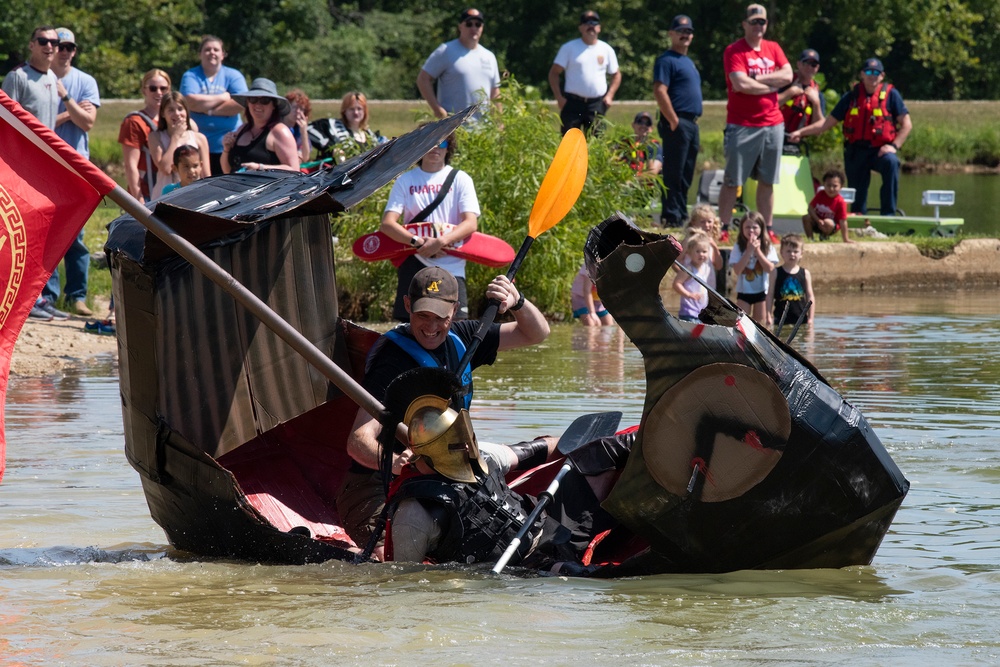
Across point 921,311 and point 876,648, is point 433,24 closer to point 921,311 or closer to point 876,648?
point 921,311

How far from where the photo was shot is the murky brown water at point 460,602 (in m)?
4.68

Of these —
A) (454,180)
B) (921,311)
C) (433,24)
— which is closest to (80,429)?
(454,180)

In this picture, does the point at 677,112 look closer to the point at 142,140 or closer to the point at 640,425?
the point at 142,140

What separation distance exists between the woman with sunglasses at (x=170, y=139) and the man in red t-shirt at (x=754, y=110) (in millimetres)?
4879

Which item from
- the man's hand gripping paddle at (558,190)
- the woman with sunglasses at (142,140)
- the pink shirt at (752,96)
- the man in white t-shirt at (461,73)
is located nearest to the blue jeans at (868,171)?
the pink shirt at (752,96)

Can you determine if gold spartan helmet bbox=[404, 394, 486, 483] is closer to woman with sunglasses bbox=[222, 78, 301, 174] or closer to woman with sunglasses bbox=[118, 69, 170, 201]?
woman with sunglasses bbox=[222, 78, 301, 174]

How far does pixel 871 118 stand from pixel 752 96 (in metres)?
3.39

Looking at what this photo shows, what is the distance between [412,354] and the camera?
18.9 ft

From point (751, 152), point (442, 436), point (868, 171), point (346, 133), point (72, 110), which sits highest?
point (72, 110)

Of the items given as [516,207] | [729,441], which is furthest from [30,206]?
[516,207]

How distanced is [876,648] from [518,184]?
25.4ft

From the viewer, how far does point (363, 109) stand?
43.0 ft

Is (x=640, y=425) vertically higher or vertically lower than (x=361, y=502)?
higher

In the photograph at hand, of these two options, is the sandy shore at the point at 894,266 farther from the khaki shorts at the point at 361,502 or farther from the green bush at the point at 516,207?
the khaki shorts at the point at 361,502
